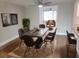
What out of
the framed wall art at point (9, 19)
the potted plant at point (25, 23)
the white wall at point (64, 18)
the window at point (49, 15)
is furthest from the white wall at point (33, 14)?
the white wall at point (64, 18)

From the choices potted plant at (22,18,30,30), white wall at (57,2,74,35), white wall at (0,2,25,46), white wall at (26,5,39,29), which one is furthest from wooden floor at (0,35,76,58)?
white wall at (57,2,74,35)

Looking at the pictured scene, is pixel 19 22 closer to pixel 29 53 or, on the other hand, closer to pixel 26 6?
pixel 26 6

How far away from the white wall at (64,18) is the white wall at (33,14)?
3.63 ft

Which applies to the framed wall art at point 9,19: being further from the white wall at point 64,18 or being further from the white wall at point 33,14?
the white wall at point 64,18

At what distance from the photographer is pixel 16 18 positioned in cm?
421

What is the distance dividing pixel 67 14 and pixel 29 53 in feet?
9.45

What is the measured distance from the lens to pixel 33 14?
13.7ft

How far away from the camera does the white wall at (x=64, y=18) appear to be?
4446 millimetres

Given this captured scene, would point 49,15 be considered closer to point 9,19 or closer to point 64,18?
point 64,18

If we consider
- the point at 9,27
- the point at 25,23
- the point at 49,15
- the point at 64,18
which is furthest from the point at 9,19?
the point at 64,18

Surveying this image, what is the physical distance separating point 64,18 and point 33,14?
1627 millimetres

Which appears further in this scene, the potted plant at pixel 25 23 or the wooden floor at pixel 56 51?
the potted plant at pixel 25 23

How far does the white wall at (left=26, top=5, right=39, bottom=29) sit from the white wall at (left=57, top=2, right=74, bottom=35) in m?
1.11

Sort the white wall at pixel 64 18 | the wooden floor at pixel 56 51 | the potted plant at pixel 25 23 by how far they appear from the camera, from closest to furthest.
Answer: the wooden floor at pixel 56 51 < the potted plant at pixel 25 23 < the white wall at pixel 64 18
